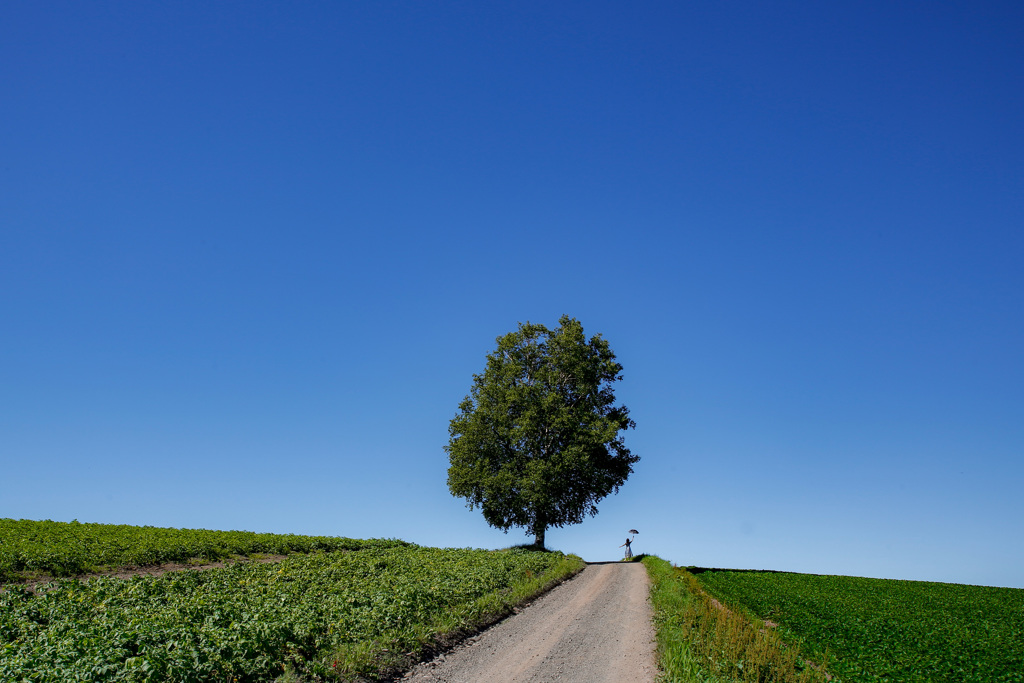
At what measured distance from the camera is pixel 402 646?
14.5 meters

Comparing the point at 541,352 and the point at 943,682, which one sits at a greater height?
the point at 541,352

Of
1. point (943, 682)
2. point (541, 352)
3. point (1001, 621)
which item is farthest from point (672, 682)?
point (541, 352)

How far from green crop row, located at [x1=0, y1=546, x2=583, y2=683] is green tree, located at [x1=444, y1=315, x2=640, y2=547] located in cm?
1797

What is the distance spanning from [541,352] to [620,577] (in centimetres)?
2081

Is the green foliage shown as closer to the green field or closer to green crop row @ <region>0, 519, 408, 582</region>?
the green field

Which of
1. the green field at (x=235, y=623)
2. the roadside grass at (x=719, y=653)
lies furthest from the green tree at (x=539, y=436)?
the roadside grass at (x=719, y=653)

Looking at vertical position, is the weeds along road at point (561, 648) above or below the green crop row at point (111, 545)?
below

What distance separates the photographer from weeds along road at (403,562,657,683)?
13281mm

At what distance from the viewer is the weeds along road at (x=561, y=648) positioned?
13.3m

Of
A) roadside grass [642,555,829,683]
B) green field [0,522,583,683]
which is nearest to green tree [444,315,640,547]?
green field [0,522,583,683]

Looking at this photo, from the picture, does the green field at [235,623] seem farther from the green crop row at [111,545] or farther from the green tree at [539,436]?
the green tree at [539,436]

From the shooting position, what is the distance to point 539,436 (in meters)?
44.4

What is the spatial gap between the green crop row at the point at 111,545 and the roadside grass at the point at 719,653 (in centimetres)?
2335

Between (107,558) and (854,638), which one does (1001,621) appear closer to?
(854,638)
